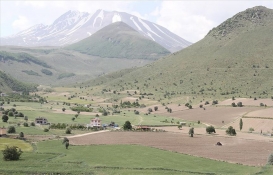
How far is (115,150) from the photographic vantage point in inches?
2702

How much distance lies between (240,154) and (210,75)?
12649cm

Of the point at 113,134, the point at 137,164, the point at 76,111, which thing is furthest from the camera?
the point at 76,111

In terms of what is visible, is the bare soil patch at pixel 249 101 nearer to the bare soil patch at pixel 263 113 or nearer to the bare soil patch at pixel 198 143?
the bare soil patch at pixel 263 113

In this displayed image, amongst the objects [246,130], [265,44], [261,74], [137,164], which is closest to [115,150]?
[137,164]

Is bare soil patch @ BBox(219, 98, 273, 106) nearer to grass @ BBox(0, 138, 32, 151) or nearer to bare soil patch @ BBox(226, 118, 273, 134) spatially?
bare soil patch @ BBox(226, 118, 273, 134)

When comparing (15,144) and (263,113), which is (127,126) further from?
(263,113)

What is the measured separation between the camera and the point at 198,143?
3100 inches

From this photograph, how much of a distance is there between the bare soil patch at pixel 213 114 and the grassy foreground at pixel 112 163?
5366 cm

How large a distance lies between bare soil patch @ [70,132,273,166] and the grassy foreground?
178 inches

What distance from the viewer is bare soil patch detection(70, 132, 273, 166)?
63000 millimetres

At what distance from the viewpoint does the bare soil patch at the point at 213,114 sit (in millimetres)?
118300

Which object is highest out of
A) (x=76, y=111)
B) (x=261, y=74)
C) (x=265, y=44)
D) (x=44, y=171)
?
(x=265, y=44)

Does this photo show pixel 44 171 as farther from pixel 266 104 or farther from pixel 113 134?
pixel 266 104

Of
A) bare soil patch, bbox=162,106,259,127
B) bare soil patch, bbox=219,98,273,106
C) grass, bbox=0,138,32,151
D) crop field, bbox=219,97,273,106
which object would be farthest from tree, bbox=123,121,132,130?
crop field, bbox=219,97,273,106
